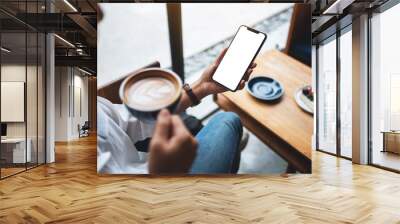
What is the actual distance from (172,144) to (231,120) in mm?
1000

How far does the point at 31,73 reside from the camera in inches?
287

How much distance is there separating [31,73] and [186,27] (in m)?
3.20

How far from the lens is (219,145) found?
6031 mm

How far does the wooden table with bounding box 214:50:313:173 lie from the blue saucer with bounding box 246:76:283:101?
7cm

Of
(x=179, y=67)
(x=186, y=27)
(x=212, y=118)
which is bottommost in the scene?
(x=212, y=118)

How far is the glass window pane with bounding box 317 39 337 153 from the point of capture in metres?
9.88

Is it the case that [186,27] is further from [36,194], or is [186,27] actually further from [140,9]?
Answer: [36,194]

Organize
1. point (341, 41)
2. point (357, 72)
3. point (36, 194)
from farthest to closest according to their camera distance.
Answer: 1. point (341, 41)
2. point (357, 72)
3. point (36, 194)

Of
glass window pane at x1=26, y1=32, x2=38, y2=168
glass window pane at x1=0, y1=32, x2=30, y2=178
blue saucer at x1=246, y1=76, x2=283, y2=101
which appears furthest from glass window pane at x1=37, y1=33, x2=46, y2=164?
blue saucer at x1=246, y1=76, x2=283, y2=101

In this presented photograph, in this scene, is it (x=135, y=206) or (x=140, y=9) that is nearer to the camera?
(x=135, y=206)

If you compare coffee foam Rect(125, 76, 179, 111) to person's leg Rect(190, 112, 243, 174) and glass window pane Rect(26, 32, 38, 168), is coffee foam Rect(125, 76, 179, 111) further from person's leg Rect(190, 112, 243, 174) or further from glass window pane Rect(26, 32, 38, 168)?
glass window pane Rect(26, 32, 38, 168)

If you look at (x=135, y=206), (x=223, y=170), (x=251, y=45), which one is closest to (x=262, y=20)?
(x=251, y=45)

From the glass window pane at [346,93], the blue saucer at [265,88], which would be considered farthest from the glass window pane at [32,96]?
the glass window pane at [346,93]

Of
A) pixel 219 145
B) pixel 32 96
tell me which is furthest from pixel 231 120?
pixel 32 96
